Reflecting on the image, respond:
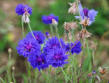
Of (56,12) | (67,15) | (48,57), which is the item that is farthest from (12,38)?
(48,57)

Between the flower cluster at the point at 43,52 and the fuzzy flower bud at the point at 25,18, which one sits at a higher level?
the fuzzy flower bud at the point at 25,18

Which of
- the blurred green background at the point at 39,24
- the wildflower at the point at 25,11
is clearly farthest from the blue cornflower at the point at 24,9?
the blurred green background at the point at 39,24

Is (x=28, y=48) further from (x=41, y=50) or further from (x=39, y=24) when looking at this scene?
(x=39, y=24)

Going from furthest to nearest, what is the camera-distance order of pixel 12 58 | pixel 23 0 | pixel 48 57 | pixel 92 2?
1. pixel 23 0
2. pixel 92 2
3. pixel 12 58
4. pixel 48 57

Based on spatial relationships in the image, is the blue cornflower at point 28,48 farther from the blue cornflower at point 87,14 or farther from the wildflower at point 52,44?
the blue cornflower at point 87,14

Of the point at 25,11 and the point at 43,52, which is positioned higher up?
the point at 25,11

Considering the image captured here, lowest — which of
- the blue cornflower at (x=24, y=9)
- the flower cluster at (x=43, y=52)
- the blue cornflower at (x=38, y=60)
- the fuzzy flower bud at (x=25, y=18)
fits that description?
the blue cornflower at (x=38, y=60)

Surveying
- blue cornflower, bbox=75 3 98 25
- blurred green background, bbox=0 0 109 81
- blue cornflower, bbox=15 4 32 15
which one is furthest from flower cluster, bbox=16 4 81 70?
blurred green background, bbox=0 0 109 81

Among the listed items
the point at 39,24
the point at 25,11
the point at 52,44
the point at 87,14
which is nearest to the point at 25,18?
the point at 25,11

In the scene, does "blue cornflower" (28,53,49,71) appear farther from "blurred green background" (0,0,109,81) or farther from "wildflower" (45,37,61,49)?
"blurred green background" (0,0,109,81)

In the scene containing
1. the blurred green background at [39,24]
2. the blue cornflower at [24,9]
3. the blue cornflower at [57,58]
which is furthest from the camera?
the blurred green background at [39,24]

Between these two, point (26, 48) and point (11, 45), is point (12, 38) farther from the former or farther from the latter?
point (26, 48)
